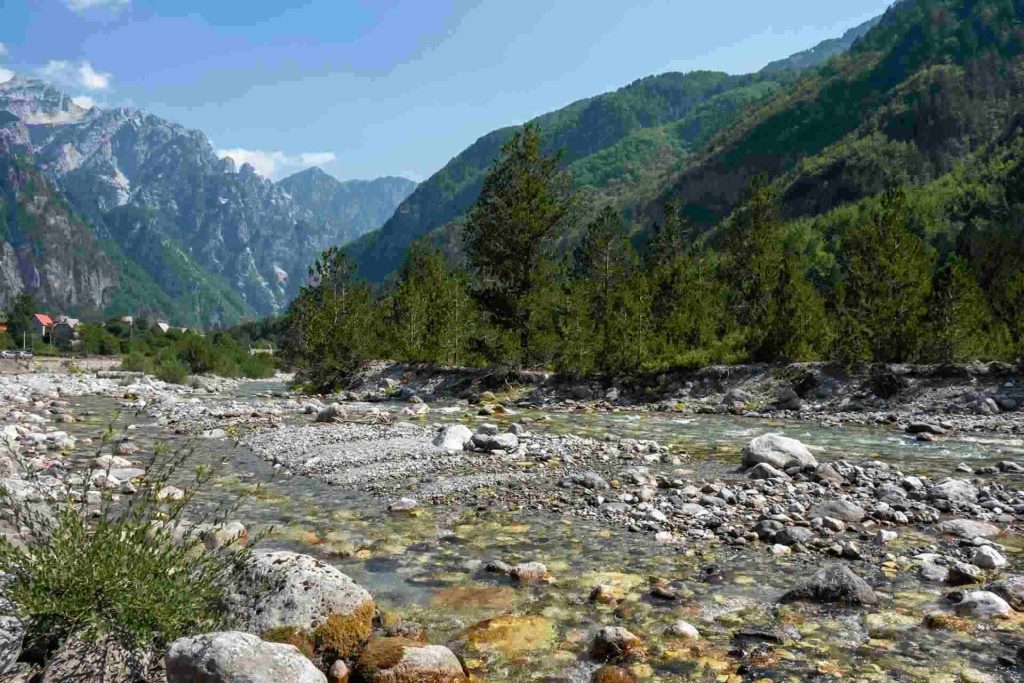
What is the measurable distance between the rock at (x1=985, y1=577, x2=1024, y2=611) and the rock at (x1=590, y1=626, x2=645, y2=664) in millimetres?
3835

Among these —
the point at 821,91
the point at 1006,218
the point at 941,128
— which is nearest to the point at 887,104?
the point at 941,128

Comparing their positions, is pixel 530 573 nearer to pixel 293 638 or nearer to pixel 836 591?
pixel 293 638

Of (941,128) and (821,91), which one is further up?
(821,91)

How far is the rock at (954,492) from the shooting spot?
10.0 meters

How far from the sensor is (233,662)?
4113 mm

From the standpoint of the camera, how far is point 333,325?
4103 centimetres

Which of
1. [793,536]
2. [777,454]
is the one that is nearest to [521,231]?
[777,454]

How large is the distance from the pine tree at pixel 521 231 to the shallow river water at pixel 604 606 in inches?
984

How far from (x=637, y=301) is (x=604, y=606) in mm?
26724

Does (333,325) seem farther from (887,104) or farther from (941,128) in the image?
(887,104)

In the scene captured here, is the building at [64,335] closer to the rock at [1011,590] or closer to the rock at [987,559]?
the rock at [987,559]

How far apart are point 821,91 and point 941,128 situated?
60.4 metres

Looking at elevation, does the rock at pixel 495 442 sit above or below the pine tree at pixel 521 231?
below

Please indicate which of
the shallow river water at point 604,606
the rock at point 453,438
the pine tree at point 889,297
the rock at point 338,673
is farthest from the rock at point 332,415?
the pine tree at point 889,297
